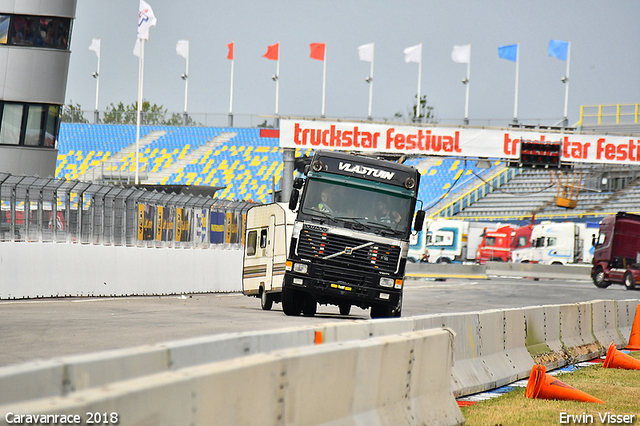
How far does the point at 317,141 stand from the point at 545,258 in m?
19.7

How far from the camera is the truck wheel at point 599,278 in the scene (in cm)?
4241

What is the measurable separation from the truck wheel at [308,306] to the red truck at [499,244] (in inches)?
1534

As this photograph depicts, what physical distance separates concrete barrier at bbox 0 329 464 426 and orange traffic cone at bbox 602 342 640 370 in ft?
18.0

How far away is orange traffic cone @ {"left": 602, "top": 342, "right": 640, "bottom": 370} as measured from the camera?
1259 cm

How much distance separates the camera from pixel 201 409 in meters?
4.27

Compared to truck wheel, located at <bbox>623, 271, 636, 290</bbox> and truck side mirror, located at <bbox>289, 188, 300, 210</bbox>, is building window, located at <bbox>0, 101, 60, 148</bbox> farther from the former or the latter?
truck wheel, located at <bbox>623, 271, 636, 290</bbox>

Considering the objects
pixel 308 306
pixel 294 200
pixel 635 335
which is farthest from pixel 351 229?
pixel 635 335

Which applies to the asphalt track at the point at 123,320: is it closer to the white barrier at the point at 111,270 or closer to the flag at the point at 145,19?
the white barrier at the point at 111,270

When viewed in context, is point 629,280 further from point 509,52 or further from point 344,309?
point 344,309

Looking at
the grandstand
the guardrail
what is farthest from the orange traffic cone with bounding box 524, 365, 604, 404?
the grandstand

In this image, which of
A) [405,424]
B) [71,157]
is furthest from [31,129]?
[71,157]

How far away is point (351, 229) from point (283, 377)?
1162 cm

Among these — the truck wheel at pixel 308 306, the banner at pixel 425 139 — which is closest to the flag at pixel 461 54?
the banner at pixel 425 139

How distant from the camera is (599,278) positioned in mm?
42875
